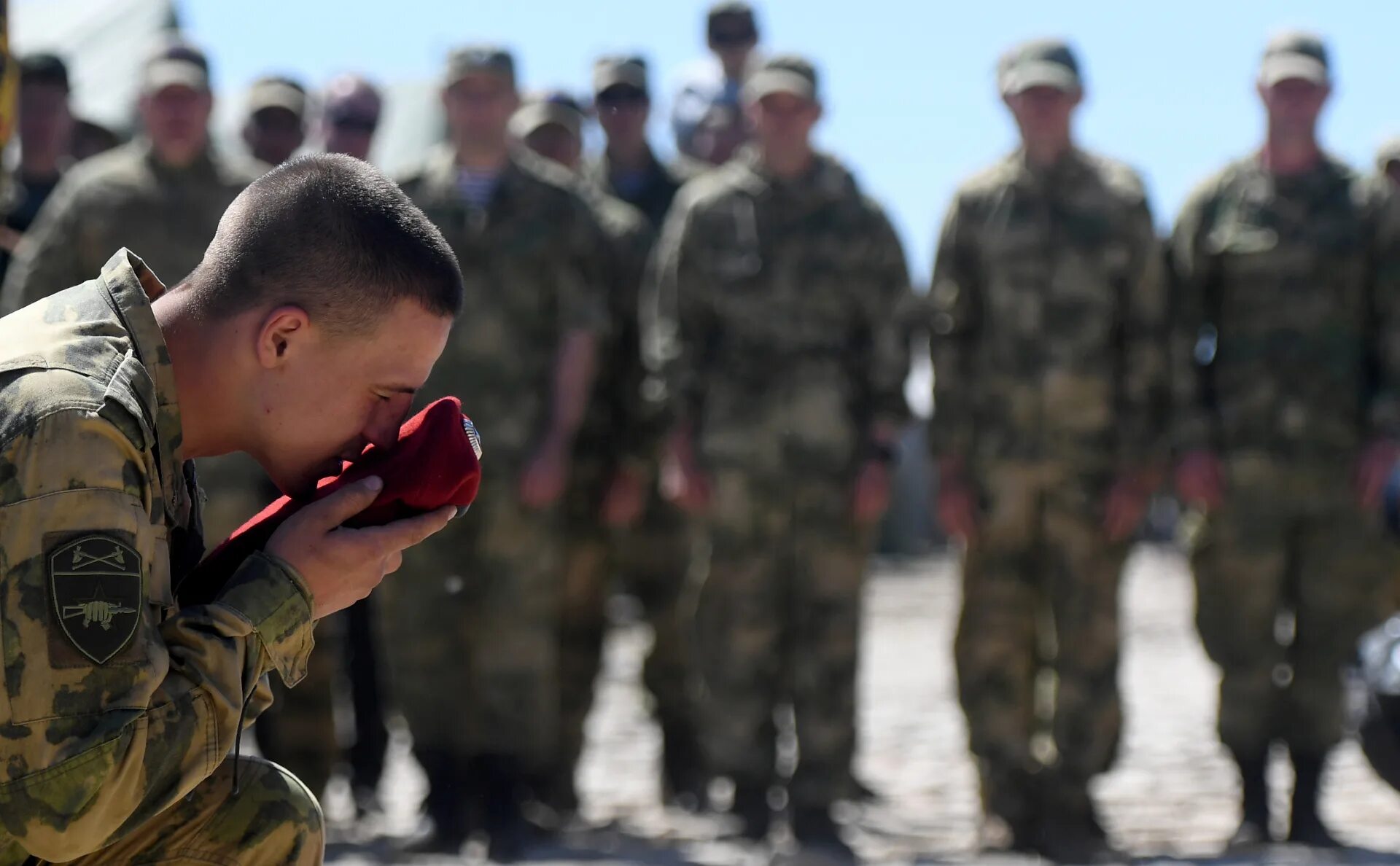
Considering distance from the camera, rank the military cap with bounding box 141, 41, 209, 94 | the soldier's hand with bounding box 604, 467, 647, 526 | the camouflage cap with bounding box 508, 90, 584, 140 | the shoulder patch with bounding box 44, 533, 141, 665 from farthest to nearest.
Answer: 1. the camouflage cap with bounding box 508, 90, 584, 140
2. the soldier's hand with bounding box 604, 467, 647, 526
3. the military cap with bounding box 141, 41, 209, 94
4. the shoulder patch with bounding box 44, 533, 141, 665

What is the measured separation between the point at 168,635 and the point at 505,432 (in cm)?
365

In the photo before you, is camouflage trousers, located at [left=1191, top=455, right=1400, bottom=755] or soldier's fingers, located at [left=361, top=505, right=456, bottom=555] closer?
soldier's fingers, located at [left=361, top=505, right=456, bottom=555]

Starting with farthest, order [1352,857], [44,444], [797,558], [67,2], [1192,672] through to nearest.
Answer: [67,2] < [1192,672] < [797,558] < [1352,857] < [44,444]

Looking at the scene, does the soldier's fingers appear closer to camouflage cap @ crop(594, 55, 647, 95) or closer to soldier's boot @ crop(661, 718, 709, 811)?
soldier's boot @ crop(661, 718, 709, 811)

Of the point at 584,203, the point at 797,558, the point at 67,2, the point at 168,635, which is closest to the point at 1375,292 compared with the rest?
the point at 797,558

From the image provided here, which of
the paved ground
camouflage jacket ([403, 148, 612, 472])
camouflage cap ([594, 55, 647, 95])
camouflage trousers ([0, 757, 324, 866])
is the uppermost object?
camouflage cap ([594, 55, 647, 95])

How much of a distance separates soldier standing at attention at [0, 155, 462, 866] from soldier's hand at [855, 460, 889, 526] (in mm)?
3359

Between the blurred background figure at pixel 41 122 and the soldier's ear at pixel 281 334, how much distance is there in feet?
15.7

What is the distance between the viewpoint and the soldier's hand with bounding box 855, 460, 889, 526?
20.4ft

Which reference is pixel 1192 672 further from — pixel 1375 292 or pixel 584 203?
pixel 584 203

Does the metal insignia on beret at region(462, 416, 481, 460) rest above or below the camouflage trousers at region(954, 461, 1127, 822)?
above

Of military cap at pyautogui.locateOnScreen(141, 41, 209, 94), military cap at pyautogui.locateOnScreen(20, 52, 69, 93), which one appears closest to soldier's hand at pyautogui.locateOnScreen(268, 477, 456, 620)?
military cap at pyautogui.locateOnScreen(141, 41, 209, 94)

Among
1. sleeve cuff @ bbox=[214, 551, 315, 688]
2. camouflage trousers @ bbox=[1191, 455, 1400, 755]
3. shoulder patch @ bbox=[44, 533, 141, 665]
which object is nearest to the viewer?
shoulder patch @ bbox=[44, 533, 141, 665]

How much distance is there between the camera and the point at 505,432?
6297 millimetres
